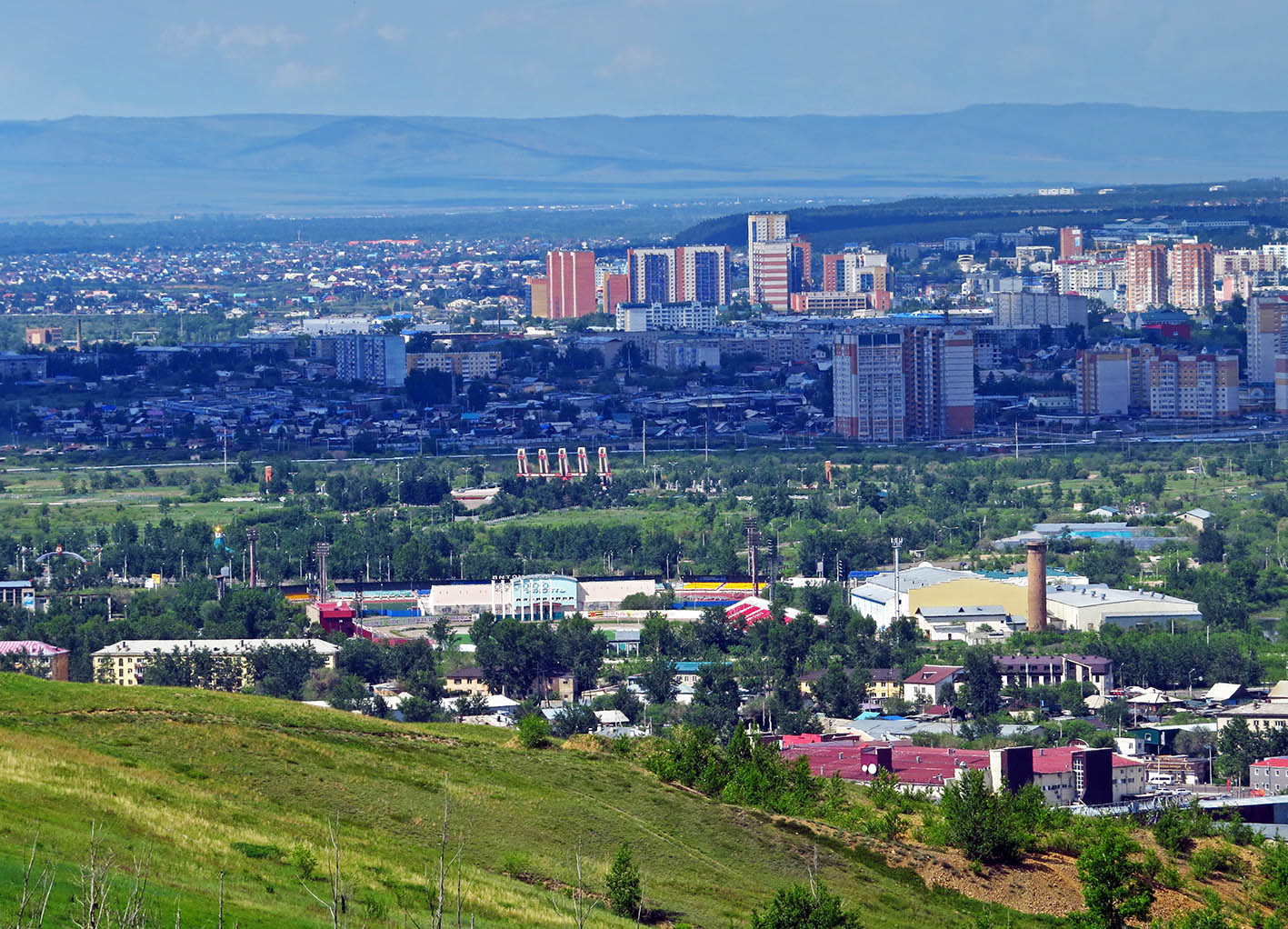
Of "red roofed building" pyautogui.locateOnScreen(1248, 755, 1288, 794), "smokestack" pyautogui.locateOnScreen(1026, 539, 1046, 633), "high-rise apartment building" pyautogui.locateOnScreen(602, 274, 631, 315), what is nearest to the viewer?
"red roofed building" pyautogui.locateOnScreen(1248, 755, 1288, 794)

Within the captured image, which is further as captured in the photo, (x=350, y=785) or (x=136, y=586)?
(x=136, y=586)

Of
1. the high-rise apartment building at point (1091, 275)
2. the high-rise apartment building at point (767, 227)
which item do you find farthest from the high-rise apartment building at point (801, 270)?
the high-rise apartment building at point (1091, 275)

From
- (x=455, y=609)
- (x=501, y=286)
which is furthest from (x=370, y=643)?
(x=501, y=286)

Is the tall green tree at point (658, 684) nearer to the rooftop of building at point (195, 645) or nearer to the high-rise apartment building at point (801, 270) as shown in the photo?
the rooftop of building at point (195, 645)

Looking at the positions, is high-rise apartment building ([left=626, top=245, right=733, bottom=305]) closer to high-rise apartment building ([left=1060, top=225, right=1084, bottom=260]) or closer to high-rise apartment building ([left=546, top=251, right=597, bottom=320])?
high-rise apartment building ([left=546, top=251, right=597, bottom=320])

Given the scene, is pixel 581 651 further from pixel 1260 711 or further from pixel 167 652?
pixel 1260 711

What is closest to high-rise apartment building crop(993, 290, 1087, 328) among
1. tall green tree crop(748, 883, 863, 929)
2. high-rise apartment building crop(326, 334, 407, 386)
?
high-rise apartment building crop(326, 334, 407, 386)

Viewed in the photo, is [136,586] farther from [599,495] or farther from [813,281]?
[813,281]
